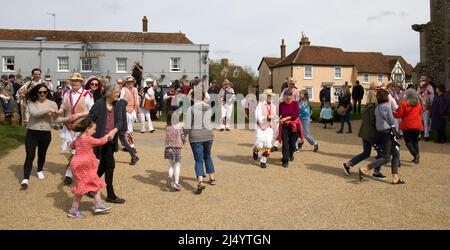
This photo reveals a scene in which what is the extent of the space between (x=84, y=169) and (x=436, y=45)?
21.8 m

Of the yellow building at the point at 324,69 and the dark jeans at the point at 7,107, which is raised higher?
the yellow building at the point at 324,69

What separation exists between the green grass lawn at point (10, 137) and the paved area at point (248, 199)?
4.00 feet

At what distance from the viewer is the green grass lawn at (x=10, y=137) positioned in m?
11.3

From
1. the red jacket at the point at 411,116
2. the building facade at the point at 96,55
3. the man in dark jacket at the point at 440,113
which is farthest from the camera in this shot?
the building facade at the point at 96,55

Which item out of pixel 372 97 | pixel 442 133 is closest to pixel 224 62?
pixel 442 133

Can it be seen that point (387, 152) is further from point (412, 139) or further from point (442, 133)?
point (442, 133)

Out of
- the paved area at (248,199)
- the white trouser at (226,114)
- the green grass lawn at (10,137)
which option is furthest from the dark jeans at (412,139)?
the green grass lawn at (10,137)

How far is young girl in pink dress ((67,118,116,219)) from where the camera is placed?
573 cm

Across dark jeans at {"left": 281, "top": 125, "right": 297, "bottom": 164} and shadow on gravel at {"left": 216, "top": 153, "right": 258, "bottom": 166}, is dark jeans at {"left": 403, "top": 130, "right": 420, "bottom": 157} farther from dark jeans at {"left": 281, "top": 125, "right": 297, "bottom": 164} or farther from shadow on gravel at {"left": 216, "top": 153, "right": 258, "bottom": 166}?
shadow on gravel at {"left": 216, "top": 153, "right": 258, "bottom": 166}

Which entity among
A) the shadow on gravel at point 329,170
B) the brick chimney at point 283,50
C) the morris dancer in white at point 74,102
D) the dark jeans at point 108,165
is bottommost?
the shadow on gravel at point 329,170

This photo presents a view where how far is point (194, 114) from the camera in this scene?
7.25 m

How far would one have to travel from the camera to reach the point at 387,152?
306 inches

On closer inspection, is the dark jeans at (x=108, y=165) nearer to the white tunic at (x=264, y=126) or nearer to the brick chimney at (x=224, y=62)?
the white tunic at (x=264, y=126)

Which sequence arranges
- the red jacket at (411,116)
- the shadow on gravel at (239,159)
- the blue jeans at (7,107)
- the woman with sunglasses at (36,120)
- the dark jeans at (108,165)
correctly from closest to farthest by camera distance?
the dark jeans at (108,165), the woman with sunglasses at (36,120), the red jacket at (411,116), the shadow on gravel at (239,159), the blue jeans at (7,107)
